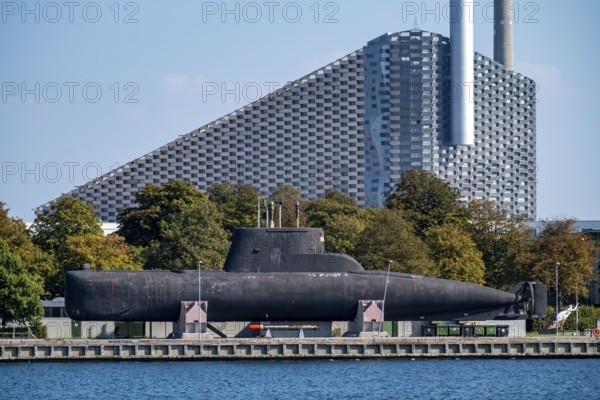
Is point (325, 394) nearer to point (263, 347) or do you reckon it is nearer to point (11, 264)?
point (263, 347)

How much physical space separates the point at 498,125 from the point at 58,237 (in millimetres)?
90268

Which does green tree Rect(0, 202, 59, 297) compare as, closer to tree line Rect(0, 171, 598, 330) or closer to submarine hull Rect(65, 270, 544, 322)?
tree line Rect(0, 171, 598, 330)

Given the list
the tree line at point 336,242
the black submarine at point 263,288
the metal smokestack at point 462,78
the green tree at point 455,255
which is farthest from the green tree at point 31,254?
the metal smokestack at point 462,78

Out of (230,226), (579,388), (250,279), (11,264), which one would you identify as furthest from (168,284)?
(230,226)

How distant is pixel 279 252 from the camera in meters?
79.6

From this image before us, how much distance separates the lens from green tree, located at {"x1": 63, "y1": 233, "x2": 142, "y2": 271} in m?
100

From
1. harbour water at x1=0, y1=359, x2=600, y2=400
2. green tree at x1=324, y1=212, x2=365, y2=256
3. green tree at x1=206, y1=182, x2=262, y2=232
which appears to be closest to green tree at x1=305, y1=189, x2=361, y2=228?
green tree at x1=206, y1=182, x2=262, y2=232

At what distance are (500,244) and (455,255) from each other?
775 cm

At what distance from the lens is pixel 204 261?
98.8m

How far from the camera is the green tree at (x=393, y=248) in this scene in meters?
96.1

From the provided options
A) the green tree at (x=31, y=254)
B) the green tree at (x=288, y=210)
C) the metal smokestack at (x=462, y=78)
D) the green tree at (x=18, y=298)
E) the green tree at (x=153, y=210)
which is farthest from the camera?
the metal smokestack at (x=462, y=78)

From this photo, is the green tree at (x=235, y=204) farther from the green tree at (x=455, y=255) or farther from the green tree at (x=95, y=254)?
the green tree at (x=455, y=255)

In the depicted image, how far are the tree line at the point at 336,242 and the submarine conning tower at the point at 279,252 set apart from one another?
1653cm

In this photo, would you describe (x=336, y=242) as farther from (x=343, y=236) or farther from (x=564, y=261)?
(x=564, y=261)
